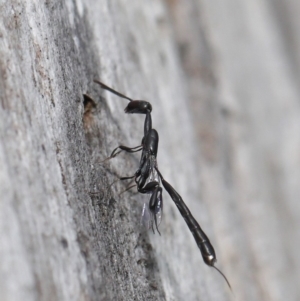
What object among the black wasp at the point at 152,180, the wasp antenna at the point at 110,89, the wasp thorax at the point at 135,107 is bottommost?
the black wasp at the point at 152,180

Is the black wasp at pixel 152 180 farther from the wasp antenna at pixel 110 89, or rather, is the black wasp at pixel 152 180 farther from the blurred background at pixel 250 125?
the blurred background at pixel 250 125

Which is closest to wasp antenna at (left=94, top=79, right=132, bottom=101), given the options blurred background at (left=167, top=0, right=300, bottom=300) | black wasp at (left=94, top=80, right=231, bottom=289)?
black wasp at (left=94, top=80, right=231, bottom=289)

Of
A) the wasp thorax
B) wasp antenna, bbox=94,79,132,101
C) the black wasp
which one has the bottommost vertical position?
the black wasp

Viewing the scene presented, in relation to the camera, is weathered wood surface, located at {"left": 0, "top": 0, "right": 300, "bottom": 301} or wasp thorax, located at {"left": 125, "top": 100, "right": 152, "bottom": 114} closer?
weathered wood surface, located at {"left": 0, "top": 0, "right": 300, "bottom": 301}

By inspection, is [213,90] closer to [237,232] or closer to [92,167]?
[237,232]

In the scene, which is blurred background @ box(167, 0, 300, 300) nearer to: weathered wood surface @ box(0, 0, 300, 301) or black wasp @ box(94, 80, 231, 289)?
weathered wood surface @ box(0, 0, 300, 301)

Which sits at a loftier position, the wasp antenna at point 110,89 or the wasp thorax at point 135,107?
the wasp antenna at point 110,89

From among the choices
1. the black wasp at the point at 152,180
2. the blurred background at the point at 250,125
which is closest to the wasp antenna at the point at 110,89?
the black wasp at the point at 152,180
